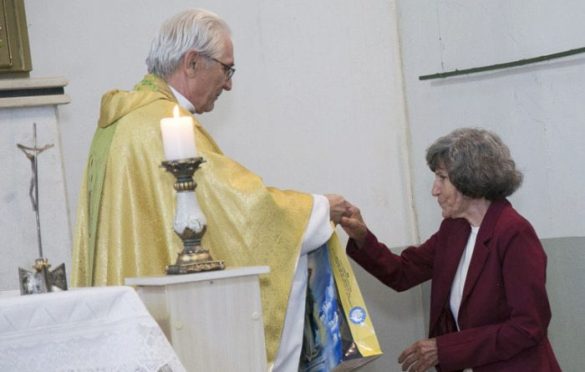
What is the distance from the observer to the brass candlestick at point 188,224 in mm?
3098

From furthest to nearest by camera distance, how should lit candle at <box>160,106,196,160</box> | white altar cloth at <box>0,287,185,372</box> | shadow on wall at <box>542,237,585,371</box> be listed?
shadow on wall at <box>542,237,585,371</box>
lit candle at <box>160,106,196,160</box>
white altar cloth at <box>0,287,185,372</box>

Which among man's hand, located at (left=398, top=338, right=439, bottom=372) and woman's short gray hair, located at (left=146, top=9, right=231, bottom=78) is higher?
woman's short gray hair, located at (left=146, top=9, right=231, bottom=78)

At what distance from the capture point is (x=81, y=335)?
8.75ft

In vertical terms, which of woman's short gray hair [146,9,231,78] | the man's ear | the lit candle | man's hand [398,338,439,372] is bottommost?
man's hand [398,338,439,372]

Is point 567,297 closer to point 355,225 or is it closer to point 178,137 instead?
point 355,225

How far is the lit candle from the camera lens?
10.2 ft

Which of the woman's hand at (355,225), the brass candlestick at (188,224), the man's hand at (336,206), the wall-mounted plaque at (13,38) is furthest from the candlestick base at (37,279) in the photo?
the wall-mounted plaque at (13,38)

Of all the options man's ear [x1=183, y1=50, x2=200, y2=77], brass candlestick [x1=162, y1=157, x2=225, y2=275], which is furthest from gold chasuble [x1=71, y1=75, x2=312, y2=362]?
brass candlestick [x1=162, y1=157, x2=225, y2=275]

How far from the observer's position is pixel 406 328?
18.9 ft

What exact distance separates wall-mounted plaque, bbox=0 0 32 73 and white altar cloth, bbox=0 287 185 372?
207 cm

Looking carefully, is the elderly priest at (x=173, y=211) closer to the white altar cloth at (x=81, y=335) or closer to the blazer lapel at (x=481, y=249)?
the blazer lapel at (x=481, y=249)

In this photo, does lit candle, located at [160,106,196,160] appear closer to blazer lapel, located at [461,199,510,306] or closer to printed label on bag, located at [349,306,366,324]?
printed label on bag, located at [349,306,366,324]

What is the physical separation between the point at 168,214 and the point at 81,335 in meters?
1.05

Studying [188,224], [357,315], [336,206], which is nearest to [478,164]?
[336,206]
